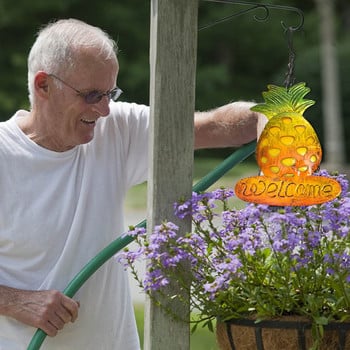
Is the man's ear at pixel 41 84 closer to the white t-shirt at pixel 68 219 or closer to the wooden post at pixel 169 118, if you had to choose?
the white t-shirt at pixel 68 219

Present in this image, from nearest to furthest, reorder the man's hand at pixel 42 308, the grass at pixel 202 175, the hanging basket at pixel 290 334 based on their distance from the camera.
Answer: the hanging basket at pixel 290 334, the man's hand at pixel 42 308, the grass at pixel 202 175

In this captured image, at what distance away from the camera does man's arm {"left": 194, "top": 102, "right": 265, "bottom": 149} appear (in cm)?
300

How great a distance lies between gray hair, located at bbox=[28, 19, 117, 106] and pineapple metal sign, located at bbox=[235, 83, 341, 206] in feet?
2.11

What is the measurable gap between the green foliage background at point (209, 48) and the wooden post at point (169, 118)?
47.1 ft

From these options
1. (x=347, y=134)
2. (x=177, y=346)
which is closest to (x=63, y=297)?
(x=177, y=346)

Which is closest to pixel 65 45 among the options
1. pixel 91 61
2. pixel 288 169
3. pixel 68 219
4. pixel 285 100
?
pixel 91 61

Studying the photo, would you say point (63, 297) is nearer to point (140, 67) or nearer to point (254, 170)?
point (254, 170)

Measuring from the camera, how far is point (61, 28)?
3.03 m

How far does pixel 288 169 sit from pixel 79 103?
737mm

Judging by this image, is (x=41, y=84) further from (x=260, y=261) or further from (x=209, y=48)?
(x=209, y=48)

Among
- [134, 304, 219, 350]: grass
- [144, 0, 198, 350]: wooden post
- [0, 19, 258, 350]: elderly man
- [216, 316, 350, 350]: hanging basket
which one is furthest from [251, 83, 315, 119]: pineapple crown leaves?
[134, 304, 219, 350]: grass

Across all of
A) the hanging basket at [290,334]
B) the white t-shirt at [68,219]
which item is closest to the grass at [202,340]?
the white t-shirt at [68,219]

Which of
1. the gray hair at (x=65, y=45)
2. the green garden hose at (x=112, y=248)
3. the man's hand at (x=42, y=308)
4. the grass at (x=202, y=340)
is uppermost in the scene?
the gray hair at (x=65, y=45)

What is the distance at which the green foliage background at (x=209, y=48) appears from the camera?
18.7 metres
